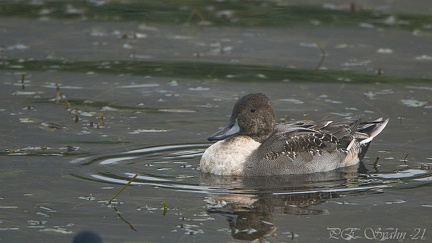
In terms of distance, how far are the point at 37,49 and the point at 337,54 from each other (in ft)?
15.7

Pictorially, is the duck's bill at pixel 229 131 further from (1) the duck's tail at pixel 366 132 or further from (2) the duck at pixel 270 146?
(1) the duck's tail at pixel 366 132

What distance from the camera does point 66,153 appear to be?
1123 cm

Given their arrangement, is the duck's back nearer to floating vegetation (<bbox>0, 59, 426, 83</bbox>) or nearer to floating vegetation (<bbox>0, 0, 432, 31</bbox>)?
floating vegetation (<bbox>0, 59, 426, 83</bbox>)

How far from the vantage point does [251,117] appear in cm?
1110

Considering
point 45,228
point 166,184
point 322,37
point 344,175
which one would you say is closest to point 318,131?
point 344,175

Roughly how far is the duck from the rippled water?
15cm

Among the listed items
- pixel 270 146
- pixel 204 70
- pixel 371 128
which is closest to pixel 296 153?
pixel 270 146

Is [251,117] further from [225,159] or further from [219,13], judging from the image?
[219,13]

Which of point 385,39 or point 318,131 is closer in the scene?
point 318,131

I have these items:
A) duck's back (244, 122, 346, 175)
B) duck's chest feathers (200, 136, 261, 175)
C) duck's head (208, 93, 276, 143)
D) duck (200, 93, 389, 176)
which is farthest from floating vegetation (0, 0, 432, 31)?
duck's chest feathers (200, 136, 261, 175)

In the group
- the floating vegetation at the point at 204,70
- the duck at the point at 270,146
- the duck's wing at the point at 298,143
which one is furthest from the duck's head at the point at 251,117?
the floating vegetation at the point at 204,70

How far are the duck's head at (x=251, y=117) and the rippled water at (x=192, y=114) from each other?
1.86 ft

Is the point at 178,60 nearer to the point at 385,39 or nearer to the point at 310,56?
the point at 310,56

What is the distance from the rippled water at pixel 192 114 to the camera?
894 cm
